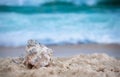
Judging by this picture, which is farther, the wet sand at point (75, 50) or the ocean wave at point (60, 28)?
the ocean wave at point (60, 28)

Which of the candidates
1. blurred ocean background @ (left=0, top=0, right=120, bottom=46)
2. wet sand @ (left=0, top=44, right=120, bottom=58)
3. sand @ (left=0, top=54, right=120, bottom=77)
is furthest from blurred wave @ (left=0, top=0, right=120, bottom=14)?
sand @ (left=0, top=54, right=120, bottom=77)

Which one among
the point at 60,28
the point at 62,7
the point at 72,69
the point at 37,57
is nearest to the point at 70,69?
the point at 72,69

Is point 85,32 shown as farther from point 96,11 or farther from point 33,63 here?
point 33,63

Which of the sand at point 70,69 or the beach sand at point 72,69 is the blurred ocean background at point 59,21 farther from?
the sand at point 70,69

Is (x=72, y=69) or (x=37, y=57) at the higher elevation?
(x=37, y=57)

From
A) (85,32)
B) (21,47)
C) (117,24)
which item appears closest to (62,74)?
(21,47)

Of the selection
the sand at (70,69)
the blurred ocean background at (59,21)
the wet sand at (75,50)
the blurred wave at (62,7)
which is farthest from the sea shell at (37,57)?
the blurred wave at (62,7)

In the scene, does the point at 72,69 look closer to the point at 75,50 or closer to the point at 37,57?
the point at 37,57
